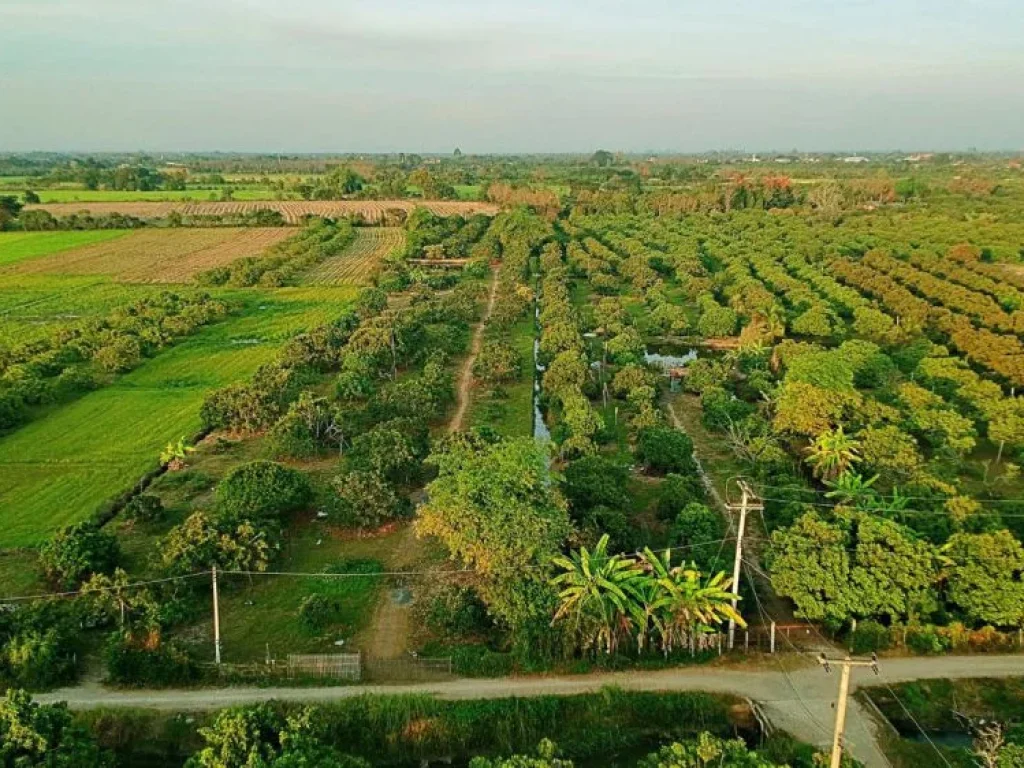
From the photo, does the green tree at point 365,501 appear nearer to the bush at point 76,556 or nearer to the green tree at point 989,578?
the bush at point 76,556

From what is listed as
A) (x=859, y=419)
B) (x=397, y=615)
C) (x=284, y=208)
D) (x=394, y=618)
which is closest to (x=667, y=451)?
(x=859, y=419)

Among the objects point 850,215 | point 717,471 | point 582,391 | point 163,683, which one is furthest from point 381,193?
point 163,683

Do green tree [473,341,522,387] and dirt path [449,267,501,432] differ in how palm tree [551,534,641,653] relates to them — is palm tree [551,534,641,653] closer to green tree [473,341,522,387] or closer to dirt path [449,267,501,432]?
dirt path [449,267,501,432]

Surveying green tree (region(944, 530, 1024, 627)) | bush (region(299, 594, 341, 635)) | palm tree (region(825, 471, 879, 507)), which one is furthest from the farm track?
green tree (region(944, 530, 1024, 627))

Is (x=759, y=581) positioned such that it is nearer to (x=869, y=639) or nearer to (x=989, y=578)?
(x=869, y=639)

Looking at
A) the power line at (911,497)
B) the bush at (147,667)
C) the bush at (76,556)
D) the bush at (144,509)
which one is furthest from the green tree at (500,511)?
the bush at (144,509)

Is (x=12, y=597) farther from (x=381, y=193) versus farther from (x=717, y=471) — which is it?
(x=381, y=193)

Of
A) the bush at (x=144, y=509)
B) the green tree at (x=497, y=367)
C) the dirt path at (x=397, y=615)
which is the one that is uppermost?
the green tree at (x=497, y=367)

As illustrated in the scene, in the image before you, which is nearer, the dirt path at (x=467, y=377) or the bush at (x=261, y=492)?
the bush at (x=261, y=492)
